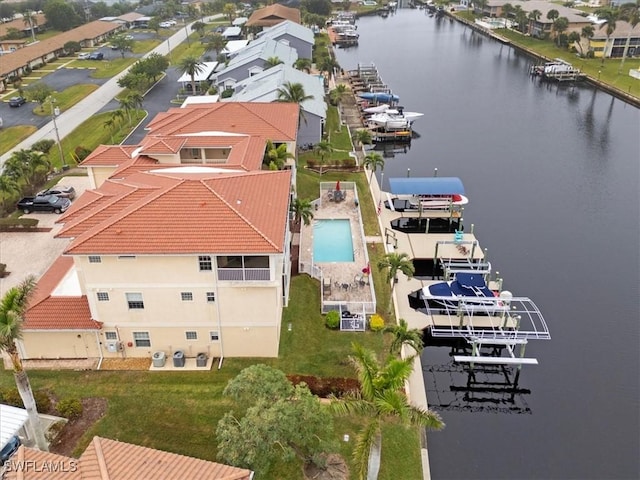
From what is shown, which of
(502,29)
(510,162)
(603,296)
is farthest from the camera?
(502,29)

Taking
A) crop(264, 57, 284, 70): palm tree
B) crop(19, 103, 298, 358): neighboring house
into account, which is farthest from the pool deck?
crop(264, 57, 284, 70): palm tree

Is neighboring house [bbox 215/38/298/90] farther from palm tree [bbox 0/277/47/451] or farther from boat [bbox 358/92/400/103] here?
palm tree [bbox 0/277/47/451]

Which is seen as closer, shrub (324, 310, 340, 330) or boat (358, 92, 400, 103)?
shrub (324, 310, 340, 330)

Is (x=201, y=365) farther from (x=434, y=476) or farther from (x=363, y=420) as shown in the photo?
(x=434, y=476)

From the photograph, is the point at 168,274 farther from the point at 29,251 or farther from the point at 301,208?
the point at 29,251

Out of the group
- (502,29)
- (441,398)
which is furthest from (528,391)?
(502,29)

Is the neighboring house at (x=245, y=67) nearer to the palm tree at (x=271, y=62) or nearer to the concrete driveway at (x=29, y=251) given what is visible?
the palm tree at (x=271, y=62)
